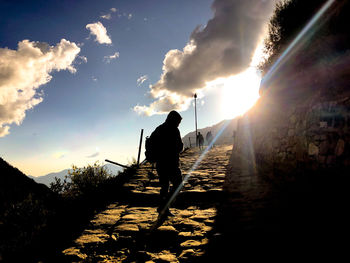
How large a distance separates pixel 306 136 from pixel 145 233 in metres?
3.38

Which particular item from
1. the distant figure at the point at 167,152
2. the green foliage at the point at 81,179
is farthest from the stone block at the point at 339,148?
the green foliage at the point at 81,179

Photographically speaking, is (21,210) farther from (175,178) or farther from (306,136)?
(306,136)

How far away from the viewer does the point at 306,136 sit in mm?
3643

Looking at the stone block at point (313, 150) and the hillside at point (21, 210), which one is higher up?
the stone block at point (313, 150)

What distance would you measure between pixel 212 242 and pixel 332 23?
5.80m

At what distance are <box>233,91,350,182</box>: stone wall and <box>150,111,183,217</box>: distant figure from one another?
2422 mm

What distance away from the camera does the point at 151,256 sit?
216 centimetres

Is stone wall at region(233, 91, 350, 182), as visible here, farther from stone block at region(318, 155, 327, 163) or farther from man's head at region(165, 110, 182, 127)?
man's head at region(165, 110, 182, 127)

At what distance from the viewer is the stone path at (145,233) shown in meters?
2.20

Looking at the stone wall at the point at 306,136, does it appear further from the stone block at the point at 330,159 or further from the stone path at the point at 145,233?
the stone path at the point at 145,233

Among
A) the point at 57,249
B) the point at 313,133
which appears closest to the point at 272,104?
the point at 313,133

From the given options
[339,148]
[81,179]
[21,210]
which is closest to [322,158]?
[339,148]

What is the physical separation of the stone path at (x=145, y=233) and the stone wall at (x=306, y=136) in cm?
183

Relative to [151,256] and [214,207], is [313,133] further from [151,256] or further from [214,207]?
[151,256]
